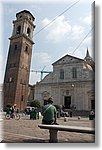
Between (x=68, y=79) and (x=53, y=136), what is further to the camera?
(x=68, y=79)

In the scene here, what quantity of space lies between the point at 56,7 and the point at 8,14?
2.21 ft

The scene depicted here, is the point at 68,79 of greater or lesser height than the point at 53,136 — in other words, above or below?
above

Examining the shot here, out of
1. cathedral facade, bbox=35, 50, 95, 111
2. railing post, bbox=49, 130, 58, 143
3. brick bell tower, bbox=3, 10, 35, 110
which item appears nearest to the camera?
railing post, bbox=49, 130, 58, 143

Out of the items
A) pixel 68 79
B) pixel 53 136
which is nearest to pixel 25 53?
pixel 68 79

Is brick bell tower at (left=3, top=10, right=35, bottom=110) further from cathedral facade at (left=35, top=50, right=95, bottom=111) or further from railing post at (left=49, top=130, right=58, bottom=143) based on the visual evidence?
railing post at (left=49, top=130, right=58, bottom=143)

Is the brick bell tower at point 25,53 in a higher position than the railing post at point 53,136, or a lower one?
higher

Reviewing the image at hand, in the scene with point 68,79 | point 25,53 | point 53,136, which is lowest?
point 53,136

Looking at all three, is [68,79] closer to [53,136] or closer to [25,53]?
[25,53]

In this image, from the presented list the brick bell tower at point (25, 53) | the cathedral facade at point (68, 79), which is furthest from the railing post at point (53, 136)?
the brick bell tower at point (25, 53)

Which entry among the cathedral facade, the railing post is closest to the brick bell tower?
the cathedral facade

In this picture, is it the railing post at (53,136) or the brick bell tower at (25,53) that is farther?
the brick bell tower at (25,53)

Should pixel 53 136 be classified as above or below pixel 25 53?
below

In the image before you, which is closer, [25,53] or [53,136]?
[53,136]

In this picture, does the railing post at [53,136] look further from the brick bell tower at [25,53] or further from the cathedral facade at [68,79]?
the brick bell tower at [25,53]
